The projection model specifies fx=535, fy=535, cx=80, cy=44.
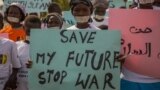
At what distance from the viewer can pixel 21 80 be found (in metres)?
6.66

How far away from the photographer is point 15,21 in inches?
293

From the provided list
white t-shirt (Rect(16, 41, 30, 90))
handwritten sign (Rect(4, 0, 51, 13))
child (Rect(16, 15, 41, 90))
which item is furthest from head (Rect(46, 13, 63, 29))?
handwritten sign (Rect(4, 0, 51, 13))

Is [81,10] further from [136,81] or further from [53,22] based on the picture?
[136,81]

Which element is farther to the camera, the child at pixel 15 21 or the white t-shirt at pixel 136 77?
the child at pixel 15 21

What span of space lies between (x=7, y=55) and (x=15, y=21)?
1.15m

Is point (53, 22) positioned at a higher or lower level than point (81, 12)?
lower

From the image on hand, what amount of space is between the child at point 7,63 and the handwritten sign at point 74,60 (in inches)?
28.2

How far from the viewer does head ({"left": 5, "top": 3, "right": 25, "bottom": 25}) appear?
7.43 metres

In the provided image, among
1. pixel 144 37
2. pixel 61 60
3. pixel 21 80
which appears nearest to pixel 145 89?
pixel 144 37

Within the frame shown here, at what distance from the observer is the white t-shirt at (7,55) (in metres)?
6.37

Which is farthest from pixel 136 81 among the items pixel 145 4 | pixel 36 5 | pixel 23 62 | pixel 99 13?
pixel 36 5

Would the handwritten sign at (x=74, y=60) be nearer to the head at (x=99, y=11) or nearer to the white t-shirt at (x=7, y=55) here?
the white t-shirt at (x=7, y=55)

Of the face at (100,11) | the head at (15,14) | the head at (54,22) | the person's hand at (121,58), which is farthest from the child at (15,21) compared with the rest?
the person's hand at (121,58)

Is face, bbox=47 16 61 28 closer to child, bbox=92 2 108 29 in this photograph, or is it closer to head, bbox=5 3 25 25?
head, bbox=5 3 25 25
